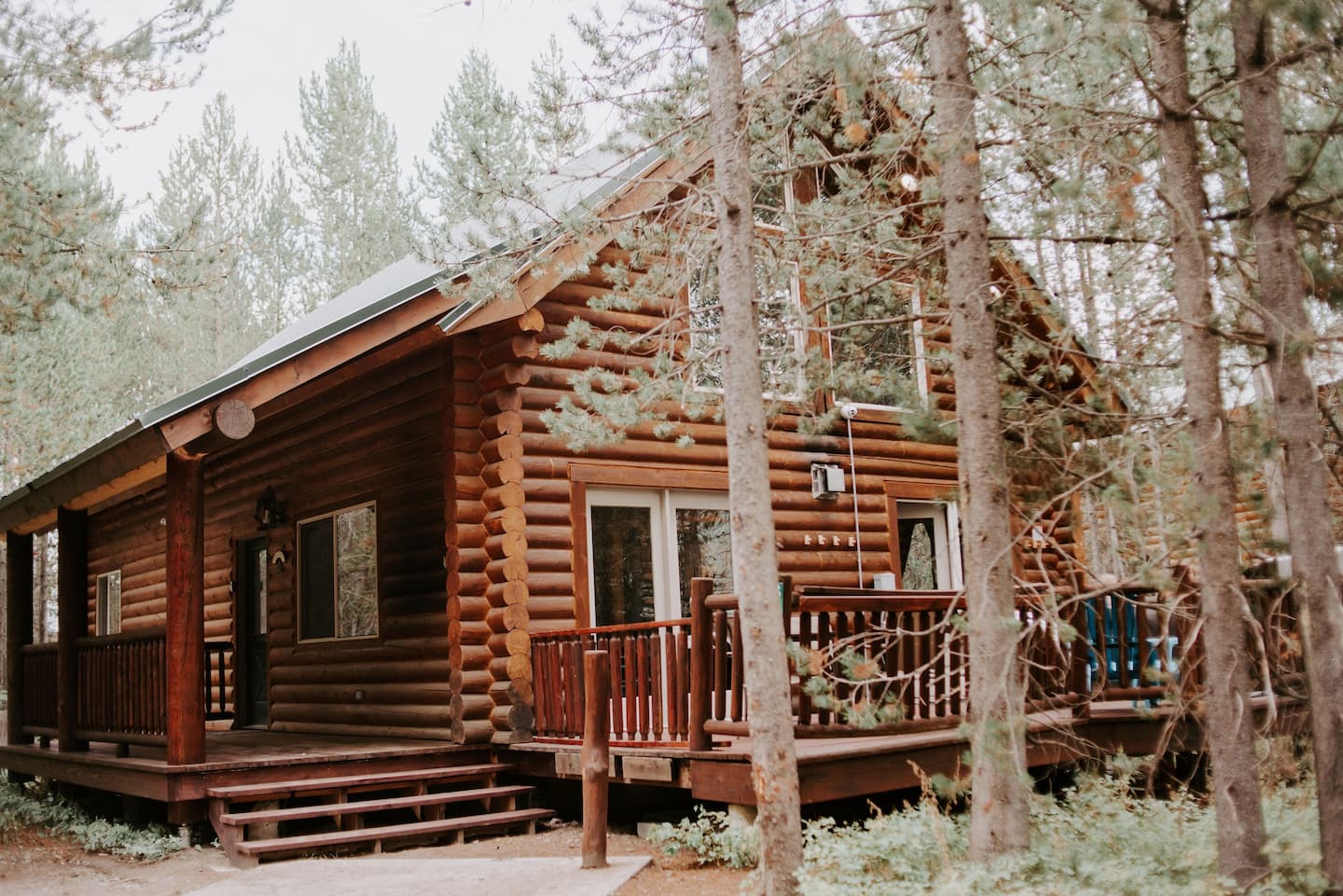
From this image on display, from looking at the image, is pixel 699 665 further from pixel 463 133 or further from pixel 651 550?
pixel 463 133

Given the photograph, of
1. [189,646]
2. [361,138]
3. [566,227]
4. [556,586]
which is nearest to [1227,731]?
[566,227]

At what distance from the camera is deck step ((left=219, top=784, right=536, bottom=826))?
815 centimetres

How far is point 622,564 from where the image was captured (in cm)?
1027

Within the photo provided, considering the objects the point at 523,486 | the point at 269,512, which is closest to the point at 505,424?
the point at 523,486

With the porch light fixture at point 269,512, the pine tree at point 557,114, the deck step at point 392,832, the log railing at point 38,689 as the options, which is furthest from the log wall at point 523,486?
the log railing at point 38,689

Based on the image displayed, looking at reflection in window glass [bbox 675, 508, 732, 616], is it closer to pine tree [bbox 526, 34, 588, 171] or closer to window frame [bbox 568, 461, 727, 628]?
window frame [bbox 568, 461, 727, 628]

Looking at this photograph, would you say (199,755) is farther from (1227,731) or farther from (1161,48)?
(1161,48)

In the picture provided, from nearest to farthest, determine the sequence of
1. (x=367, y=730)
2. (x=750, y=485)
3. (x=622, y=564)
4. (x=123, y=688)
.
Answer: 1. (x=750, y=485)
2. (x=123, y=688)
3. (x=622, y=564)
4. (x=367, y=730)

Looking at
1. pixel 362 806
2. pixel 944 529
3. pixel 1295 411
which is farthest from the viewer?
pixel 944 529

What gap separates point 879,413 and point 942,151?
271 inches

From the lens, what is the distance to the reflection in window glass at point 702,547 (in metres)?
10.6

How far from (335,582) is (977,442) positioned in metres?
7.72

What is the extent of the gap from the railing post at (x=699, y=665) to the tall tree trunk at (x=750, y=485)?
1325 mm

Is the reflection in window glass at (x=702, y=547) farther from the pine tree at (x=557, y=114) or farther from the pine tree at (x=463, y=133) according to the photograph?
the pine tree at (x=463, y=133)
